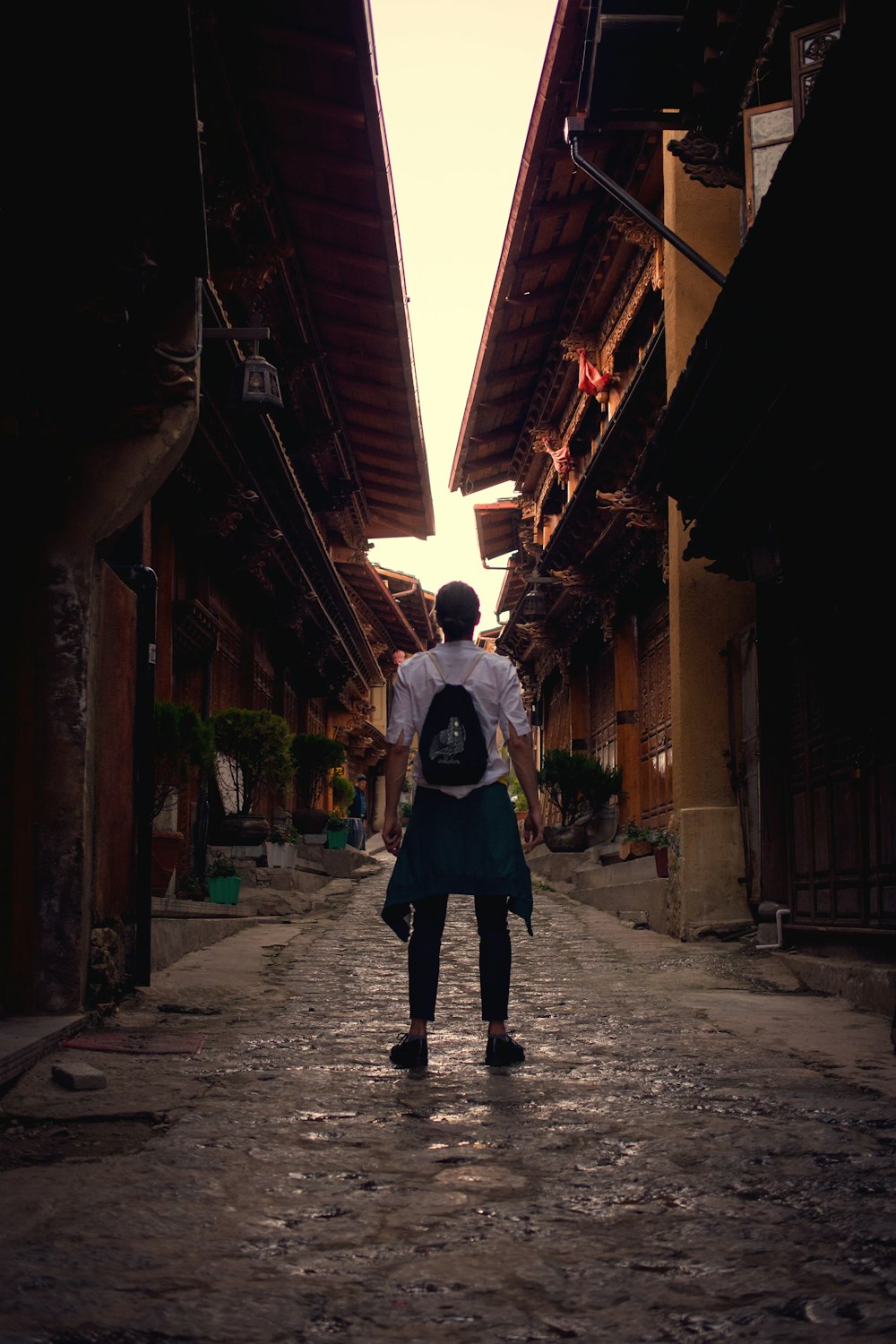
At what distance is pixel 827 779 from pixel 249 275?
8.39 m

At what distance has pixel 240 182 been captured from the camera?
12.1 m

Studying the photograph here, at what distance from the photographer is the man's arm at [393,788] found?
482 centimetres

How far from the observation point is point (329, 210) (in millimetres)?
13797

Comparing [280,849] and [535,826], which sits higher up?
[535,826]

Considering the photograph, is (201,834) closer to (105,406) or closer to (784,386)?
(105,406)

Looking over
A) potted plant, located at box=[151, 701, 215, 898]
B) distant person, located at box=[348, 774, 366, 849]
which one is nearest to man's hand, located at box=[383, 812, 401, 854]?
potted plant, located at box=[151, 701, 215, 898]

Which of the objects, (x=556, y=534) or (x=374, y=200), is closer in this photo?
(x=374, y=200)

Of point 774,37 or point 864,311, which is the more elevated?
point 774,37

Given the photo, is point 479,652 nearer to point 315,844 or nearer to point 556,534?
point 556,534

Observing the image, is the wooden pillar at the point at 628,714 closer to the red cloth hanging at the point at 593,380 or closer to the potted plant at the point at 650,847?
the potted plant at the point at 650,847

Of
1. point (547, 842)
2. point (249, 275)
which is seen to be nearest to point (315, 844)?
point (547, 842)

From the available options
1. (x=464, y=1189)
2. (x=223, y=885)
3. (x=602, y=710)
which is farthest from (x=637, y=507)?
(x=464, y=1189)

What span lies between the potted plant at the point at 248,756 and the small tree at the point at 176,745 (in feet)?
Result: 13.3

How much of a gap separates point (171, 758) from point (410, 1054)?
511 centimetres
